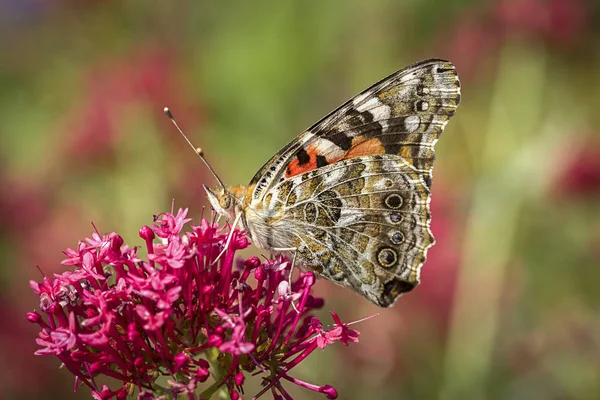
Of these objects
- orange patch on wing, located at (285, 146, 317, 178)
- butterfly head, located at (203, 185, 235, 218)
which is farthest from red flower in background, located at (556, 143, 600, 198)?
butterfly head, located at (203, 185, 235, 218)

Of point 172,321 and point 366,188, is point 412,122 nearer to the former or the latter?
point 366,188

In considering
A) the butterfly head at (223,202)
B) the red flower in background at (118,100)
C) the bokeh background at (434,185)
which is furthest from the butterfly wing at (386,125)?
the red flower in background at (118,100)

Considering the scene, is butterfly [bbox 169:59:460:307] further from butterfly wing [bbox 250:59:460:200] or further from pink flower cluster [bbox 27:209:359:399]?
pink flower cluster [bbox 27:209:359:399]

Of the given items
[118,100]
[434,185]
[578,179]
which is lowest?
[578,179]

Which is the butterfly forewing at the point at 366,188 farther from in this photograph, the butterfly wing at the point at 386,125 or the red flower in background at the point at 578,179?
the red flower in background at the point at 578,179

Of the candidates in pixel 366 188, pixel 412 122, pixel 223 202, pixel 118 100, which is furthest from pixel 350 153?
pixel 118 100

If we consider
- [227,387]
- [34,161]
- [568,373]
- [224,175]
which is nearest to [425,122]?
[227,387]

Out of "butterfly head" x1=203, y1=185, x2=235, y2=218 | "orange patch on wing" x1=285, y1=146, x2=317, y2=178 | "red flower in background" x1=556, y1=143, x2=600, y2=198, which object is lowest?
"red flower in background" x1=556, y1=143, x2=600, y2=198
